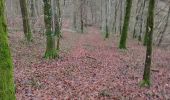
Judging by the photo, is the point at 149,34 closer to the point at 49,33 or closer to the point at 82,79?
the point at 82,79

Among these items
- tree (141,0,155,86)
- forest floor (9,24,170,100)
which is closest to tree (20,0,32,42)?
forest floor (9,24,170,100)

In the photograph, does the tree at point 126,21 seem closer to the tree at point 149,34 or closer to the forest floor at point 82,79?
the forest floor at point 82,79

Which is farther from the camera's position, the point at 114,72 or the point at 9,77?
the point at 114,72

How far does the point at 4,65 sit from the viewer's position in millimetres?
6336

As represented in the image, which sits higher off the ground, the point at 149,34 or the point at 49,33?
the point at 149,34

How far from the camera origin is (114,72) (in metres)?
15.8

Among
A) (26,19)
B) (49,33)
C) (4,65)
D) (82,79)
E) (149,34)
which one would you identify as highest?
(4,65)

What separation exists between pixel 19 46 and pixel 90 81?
9705mm

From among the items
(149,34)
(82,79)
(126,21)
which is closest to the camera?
(149,34)

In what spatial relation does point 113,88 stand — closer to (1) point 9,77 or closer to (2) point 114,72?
(2) point 114,72

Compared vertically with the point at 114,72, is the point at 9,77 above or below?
above

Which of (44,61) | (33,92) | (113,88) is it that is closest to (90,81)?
(113,88)

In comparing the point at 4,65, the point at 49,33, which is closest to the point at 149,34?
the point at 49,33

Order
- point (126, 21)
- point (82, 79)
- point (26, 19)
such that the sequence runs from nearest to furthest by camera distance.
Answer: point (82, 79) → point (26, 19) → point (126, 21)
